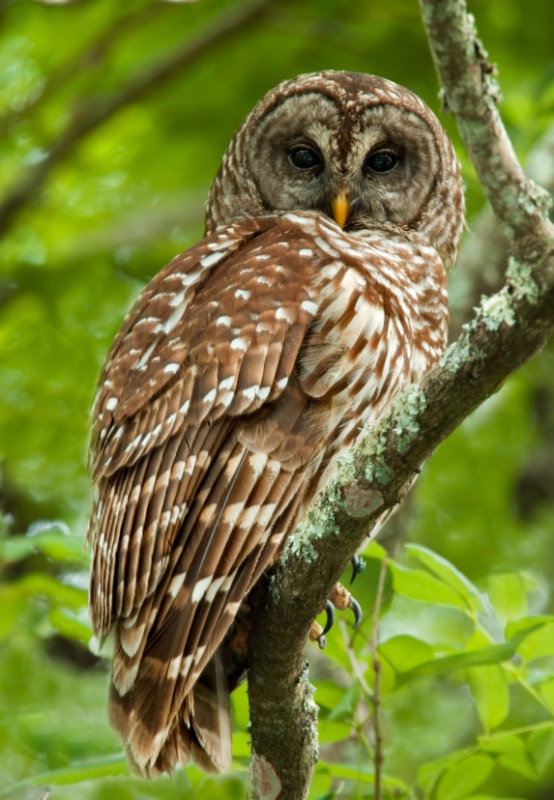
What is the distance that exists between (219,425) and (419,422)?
43.3 inches

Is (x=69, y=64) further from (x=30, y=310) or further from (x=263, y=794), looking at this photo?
(x=263, y=794)

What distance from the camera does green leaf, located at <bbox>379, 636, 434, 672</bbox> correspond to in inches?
118

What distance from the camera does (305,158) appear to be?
14.1ft

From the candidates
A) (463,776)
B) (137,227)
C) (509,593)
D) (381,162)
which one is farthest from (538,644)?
(137,227)

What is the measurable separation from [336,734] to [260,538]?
1.81 ft

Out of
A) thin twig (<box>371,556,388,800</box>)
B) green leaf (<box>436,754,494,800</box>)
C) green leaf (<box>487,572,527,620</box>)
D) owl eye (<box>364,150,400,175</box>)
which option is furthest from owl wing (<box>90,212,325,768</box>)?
owl eye (<box>364,150,400,175</box>)

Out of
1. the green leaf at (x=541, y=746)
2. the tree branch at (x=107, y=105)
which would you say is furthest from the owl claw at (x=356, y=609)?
the tree branch at (x=107, y=105)

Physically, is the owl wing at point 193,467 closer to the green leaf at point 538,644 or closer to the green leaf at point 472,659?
the green leaf at point 472,659

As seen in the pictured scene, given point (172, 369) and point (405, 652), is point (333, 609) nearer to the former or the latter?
point (405, 652)

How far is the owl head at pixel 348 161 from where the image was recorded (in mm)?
4199

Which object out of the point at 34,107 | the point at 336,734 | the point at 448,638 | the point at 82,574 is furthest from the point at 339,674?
the point at 34,107

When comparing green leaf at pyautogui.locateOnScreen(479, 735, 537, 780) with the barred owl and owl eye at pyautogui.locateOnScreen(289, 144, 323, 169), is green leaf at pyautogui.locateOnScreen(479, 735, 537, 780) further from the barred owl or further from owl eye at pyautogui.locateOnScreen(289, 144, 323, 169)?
owl eye at pyautogui.locateOnScreen(289, 144, 323, 169)

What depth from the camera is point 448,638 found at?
A: 5.38 metres

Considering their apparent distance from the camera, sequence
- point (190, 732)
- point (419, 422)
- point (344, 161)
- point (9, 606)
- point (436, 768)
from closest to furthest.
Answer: point (419, 422) → point (436, 768) → point (190, 732) → point (9, 606) → point (344, 161)
